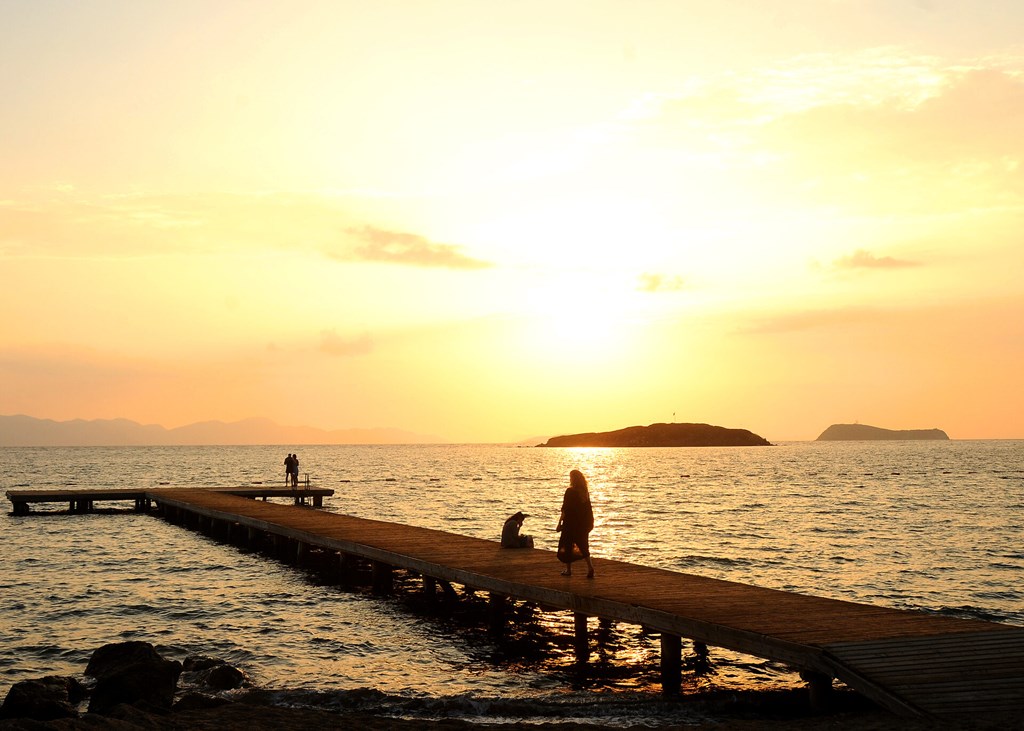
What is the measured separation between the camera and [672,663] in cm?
1446

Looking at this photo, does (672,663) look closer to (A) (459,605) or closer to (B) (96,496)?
(A) (459,605)

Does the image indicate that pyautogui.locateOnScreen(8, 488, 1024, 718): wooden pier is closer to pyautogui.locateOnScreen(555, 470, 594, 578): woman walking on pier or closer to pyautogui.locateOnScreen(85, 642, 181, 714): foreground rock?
pyautogui.locateOnScreen(555, 470, 594, 578): woman walking on pier

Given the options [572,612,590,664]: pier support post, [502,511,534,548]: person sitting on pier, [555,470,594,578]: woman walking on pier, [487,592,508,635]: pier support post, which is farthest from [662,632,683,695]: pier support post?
[502,511,534,548]: person sitting on pier

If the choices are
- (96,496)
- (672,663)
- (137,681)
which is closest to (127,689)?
(137,681)

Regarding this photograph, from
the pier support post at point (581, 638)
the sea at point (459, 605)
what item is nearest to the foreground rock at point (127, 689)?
the sea at point (459, 605)

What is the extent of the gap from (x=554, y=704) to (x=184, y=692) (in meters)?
5.56

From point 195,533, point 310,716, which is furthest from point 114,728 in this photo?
point 195,533

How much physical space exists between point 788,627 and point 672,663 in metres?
2.18

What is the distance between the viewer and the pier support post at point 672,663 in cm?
1442

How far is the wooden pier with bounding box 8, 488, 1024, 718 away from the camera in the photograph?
10.6m

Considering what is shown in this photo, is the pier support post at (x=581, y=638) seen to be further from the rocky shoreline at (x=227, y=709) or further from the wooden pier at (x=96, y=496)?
the wooden pier at (x=96, y=496)

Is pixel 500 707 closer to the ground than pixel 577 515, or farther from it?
closer to the ground

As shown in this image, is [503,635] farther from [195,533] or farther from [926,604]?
[195,533]

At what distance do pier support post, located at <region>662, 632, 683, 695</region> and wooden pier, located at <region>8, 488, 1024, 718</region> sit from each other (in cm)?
2
